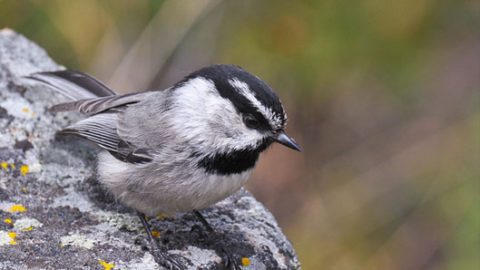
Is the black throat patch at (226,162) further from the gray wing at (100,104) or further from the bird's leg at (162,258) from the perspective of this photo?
the gray wing at (100,104)

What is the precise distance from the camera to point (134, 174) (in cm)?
369

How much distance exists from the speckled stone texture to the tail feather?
0.15 metres

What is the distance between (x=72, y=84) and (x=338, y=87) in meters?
2.20

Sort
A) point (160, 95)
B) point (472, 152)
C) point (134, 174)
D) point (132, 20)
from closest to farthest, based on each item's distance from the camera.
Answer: point (134, 174), point (160, 95), point (472, 152), point (132, 20)

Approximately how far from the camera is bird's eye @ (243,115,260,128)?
137 inches

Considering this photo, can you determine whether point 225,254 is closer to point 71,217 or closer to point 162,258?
point 162,258

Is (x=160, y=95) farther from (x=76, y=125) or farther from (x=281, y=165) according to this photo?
(x=281, y=165)

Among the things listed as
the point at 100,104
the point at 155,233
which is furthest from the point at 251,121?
the point at 100,104

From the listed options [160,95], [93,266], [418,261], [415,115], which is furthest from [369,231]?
[93,266]

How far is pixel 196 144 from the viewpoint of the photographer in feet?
11.6

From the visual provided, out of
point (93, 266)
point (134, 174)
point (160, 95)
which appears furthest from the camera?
point (160, 95)

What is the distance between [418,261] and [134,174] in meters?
3.06

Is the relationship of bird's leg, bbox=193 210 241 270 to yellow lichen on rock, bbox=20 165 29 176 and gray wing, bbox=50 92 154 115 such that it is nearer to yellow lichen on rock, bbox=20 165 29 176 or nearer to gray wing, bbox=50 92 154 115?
gray wing, bbox=50 92 154 115

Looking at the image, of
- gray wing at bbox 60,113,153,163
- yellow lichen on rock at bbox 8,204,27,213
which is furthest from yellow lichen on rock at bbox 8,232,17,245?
gray wing at bbox 60,113,153,163
